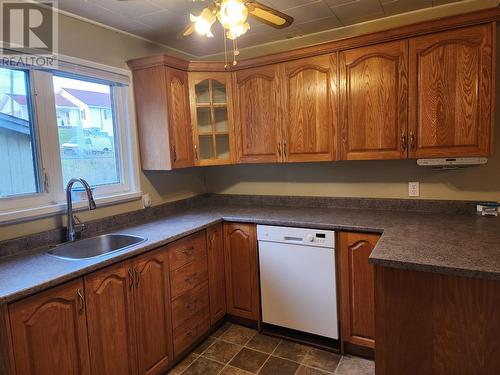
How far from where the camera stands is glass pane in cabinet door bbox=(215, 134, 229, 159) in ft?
9.09

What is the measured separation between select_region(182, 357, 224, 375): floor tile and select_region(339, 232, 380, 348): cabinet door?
86 cm

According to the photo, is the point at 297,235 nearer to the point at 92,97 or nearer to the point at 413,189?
the point at 413,189

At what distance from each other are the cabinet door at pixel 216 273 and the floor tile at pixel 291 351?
0.53 m

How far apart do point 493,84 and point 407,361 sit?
1604 mm

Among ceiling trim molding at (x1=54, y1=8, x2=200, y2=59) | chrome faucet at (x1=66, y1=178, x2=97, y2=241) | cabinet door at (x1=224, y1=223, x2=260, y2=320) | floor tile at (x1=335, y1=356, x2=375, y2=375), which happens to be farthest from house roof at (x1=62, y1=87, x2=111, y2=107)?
floor tile at (x1=335, y1=356, x2=375, y2=375)

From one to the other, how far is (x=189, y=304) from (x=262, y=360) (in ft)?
2.01

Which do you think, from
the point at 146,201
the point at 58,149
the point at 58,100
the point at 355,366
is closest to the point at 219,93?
the point at 146,201

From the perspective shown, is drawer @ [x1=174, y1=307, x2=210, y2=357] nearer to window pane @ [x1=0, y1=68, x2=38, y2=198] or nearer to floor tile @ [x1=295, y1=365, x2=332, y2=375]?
floor tile @ [x1=295, y1=365, x2=332, y2=375]

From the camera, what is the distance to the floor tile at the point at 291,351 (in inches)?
86.8

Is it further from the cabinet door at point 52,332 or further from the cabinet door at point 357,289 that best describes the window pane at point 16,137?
the cabinet door at point 357,289

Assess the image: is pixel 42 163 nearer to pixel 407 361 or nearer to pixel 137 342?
pixel 137 342

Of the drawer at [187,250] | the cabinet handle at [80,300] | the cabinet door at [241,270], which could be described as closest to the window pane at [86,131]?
the drawer at [187,250]

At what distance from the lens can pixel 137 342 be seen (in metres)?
1.84

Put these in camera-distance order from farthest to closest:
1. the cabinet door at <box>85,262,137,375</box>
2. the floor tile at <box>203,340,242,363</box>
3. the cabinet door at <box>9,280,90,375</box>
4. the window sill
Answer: the floor tile at <box>203,340,242,363</box>
the window sill
the cabinet door at <box>85,262,137,375</box>
the cabinet door at <box>9,280,90,375</box>
